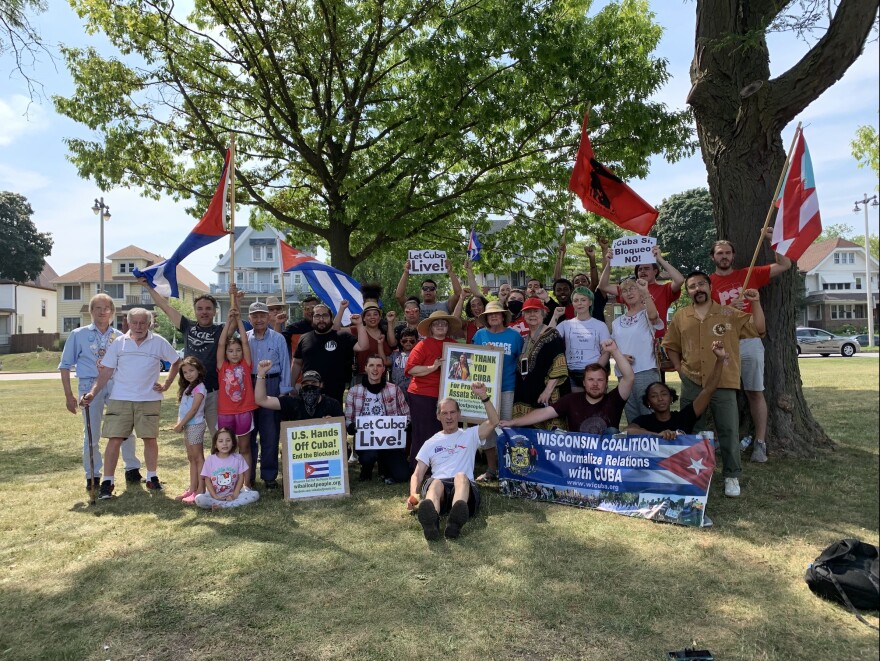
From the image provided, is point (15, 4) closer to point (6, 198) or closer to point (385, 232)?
point (385, 232)

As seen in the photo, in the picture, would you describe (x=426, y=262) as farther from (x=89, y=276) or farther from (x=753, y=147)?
(x=89, y=276)

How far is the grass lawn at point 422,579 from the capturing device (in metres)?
3.32

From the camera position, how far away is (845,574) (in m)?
3.58

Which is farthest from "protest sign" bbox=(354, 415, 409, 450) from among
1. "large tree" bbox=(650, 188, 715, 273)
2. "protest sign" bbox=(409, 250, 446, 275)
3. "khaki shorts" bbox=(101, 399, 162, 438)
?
"large tree" bbox=(650, 188, 715, 273)

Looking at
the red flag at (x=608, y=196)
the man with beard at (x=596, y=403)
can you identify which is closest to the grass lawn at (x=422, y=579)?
the man with beard at (x=596, y=403)

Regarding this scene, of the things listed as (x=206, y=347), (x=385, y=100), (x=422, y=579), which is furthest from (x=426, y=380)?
(x=385, y=100)

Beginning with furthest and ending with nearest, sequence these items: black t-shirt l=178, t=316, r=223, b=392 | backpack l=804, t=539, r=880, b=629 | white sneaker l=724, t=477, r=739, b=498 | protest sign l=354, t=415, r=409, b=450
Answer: protest sign l=354, t=415, r=409, b=450, black t-shirt l=178, t=316, r=223, b=392, white sneaker l=724, t=477, r=739, b=498, backpack l=804, t=539, r=880, b=629

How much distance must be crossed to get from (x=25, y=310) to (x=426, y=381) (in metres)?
61.7

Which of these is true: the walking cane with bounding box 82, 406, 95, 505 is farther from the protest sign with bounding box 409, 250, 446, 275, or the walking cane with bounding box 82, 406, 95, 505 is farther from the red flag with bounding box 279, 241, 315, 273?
the protest sign with bounding box 409, 250, 446, 275

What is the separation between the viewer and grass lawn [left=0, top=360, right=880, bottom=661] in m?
3.32

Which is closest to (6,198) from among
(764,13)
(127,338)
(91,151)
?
(91,151)

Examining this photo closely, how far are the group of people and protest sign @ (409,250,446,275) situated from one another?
6.05ft

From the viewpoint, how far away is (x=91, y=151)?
13.8 m

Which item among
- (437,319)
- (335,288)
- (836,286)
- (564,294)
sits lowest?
(437,319)
